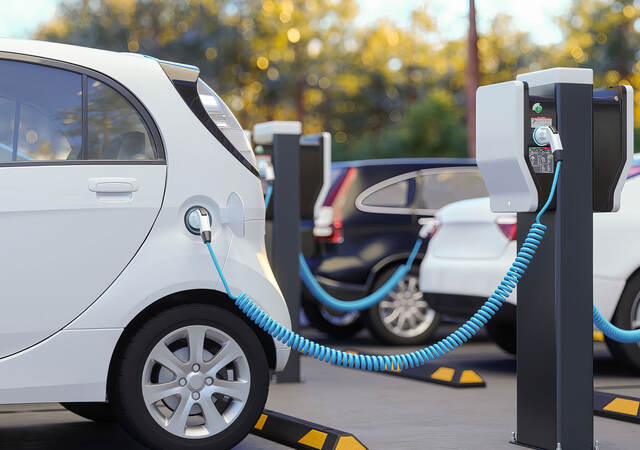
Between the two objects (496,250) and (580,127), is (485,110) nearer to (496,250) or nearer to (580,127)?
(580,127)

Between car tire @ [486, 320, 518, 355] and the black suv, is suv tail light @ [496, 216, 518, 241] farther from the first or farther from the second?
the black suv

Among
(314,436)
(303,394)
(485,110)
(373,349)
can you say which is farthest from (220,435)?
(373,349)

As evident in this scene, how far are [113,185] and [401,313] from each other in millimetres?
6202

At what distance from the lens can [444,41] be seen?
5412 cm

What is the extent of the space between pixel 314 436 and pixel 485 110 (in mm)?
1811

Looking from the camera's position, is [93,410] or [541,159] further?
[93,410]

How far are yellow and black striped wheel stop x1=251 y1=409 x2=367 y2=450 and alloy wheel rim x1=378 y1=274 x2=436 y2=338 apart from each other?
4.76m

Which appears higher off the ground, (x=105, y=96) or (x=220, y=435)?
(x=105, y=96)

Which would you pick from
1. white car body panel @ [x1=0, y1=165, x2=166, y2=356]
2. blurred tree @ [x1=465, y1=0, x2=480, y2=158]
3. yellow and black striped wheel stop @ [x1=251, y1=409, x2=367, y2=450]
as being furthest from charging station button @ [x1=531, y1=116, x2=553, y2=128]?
blurred tree @ [x1=465, y1=0, x2=480, y2=158]

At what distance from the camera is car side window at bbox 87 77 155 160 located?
5008 millimetres

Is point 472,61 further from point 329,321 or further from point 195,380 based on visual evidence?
point 195,380

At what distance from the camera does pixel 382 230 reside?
10.9 meters

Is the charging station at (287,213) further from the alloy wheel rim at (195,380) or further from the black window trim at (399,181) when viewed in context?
the alloy wheel rim at (195,380)

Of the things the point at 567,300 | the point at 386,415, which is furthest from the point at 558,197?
the point at 386,415
